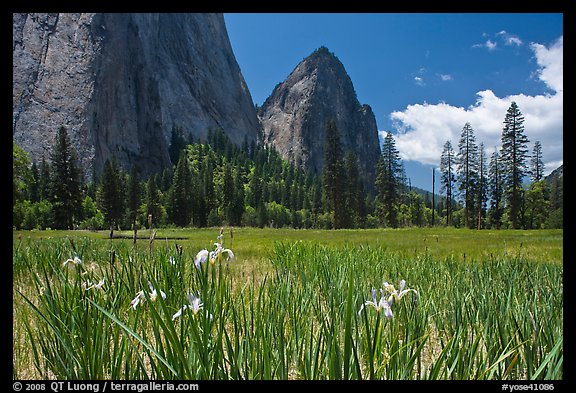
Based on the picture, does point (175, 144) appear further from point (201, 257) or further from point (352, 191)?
point (201, 257)

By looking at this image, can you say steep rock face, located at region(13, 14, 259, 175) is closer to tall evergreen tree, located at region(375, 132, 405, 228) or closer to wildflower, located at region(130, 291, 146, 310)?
tall evergreen tree, located at region(375, 132, 405, 228)

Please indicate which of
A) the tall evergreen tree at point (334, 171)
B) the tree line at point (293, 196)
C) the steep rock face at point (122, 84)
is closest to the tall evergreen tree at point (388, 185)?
the tree line at point (293, 196)

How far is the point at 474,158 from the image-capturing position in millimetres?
51312

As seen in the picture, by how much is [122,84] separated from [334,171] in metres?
87.1

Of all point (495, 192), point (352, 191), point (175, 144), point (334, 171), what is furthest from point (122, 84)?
point (495, 192)

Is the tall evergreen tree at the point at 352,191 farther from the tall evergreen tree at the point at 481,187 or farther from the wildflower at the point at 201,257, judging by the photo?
the wildflower at the point at 201,257

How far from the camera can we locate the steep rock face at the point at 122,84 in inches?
3036

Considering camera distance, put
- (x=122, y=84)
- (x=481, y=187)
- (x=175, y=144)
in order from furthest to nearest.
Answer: (x=175, y=144)
(x=122, y=84)
(x=481, y=187)

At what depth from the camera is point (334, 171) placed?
183ft

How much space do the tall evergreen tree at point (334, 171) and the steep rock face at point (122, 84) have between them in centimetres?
2656

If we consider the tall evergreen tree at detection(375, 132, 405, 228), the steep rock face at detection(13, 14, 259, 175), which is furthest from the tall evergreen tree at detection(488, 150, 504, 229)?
the steep rock face at detection(13, 14, 259, 175)
